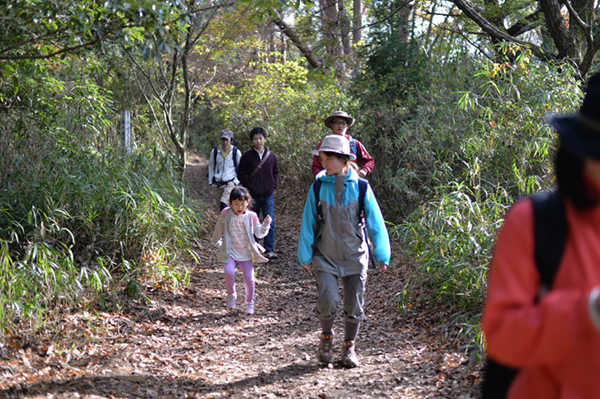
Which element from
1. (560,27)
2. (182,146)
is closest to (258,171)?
(182,146)

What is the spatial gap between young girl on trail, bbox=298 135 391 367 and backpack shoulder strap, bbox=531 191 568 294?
2.74m

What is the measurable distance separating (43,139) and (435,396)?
6295 millimetres

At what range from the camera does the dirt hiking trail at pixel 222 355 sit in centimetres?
404

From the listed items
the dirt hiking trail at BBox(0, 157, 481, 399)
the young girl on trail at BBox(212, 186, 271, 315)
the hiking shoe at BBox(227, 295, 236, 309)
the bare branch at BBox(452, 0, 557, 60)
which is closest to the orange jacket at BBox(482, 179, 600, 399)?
the dirt hiking trail at BBox(0, 157, 481, 399)

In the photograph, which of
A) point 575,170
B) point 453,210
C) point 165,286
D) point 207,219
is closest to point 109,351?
point 165,286

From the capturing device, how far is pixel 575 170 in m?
1.52

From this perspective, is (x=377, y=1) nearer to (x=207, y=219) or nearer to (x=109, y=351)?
(x=207, y=219)

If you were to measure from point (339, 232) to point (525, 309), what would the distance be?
2894mm

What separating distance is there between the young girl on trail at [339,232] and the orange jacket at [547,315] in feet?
8.90

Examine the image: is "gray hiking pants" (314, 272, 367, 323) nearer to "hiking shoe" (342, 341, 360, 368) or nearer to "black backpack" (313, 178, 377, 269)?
"hiking shoe" (342, 341, 360, 368)

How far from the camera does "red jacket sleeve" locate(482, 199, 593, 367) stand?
4.58 ft

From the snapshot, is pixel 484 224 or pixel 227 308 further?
pixel 227 308

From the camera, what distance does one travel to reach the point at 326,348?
15.1 ft

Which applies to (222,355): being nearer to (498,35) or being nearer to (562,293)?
(562,293)
